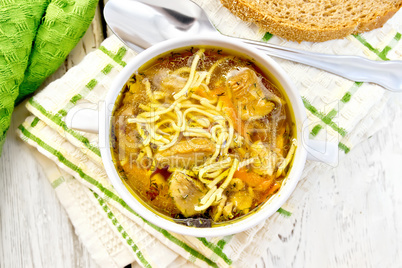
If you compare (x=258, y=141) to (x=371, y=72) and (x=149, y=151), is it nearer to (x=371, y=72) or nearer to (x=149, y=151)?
(x=149, y=151)

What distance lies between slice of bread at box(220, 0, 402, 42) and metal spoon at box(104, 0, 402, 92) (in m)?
0.13

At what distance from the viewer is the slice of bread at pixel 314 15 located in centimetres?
217

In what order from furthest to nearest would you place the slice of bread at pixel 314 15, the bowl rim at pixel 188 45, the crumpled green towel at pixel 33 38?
1. the slice of bread at pixel 314 15
2. the crumpled green towel at pixel 33 38
3. the bowl rim at pixel 188 45

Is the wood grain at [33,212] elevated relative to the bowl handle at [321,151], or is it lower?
lower

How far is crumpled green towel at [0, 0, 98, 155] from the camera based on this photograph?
81.4 inches

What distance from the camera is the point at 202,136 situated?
1.79 metres

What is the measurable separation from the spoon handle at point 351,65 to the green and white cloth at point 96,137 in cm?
4

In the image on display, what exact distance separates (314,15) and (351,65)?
0.39 metres

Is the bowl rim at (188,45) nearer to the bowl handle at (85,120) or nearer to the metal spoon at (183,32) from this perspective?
the bowl handle at (85,120)

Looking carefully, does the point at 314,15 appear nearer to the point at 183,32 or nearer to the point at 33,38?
the point at 183,32

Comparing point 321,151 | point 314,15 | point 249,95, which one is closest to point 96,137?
point 249,95

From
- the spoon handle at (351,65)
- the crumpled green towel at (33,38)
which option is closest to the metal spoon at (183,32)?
the spoon handle at (351,65)

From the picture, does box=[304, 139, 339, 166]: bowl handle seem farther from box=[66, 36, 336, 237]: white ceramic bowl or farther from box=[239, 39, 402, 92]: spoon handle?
box=[239, 39, 402, 92]: spoon handle

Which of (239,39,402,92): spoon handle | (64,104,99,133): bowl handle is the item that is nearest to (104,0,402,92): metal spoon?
(239,39,402,92): spoon handle
